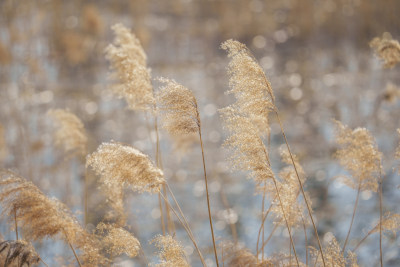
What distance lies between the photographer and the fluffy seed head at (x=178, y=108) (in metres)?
1.95

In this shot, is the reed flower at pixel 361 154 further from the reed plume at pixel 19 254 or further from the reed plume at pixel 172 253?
the reed plume at pixel 19 254

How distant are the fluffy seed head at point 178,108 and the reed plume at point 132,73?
0.26 meters

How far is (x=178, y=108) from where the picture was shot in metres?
1.98

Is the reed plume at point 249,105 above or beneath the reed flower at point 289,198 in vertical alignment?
above

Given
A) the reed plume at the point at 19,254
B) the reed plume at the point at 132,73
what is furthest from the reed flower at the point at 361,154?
the reed plume at the point at 19,254

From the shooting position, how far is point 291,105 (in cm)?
883

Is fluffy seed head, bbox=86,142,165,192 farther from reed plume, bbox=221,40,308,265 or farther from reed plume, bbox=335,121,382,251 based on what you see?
reed plume, bbox=335,121,382,251

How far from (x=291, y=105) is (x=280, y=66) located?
146 inches

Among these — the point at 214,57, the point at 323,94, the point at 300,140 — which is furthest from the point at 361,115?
the point at 214,57

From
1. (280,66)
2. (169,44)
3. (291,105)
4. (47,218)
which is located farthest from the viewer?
(169,44)

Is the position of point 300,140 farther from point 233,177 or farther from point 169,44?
point 169,44

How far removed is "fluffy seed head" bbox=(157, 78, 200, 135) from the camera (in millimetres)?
1954

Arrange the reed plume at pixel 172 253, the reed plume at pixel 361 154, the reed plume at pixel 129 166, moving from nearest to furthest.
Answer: the reed plume at pixel 129 166, the reed plume at pixel 172 253, the reed plume at pixel 361 154

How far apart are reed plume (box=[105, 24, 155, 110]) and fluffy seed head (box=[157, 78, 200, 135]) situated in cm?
26
